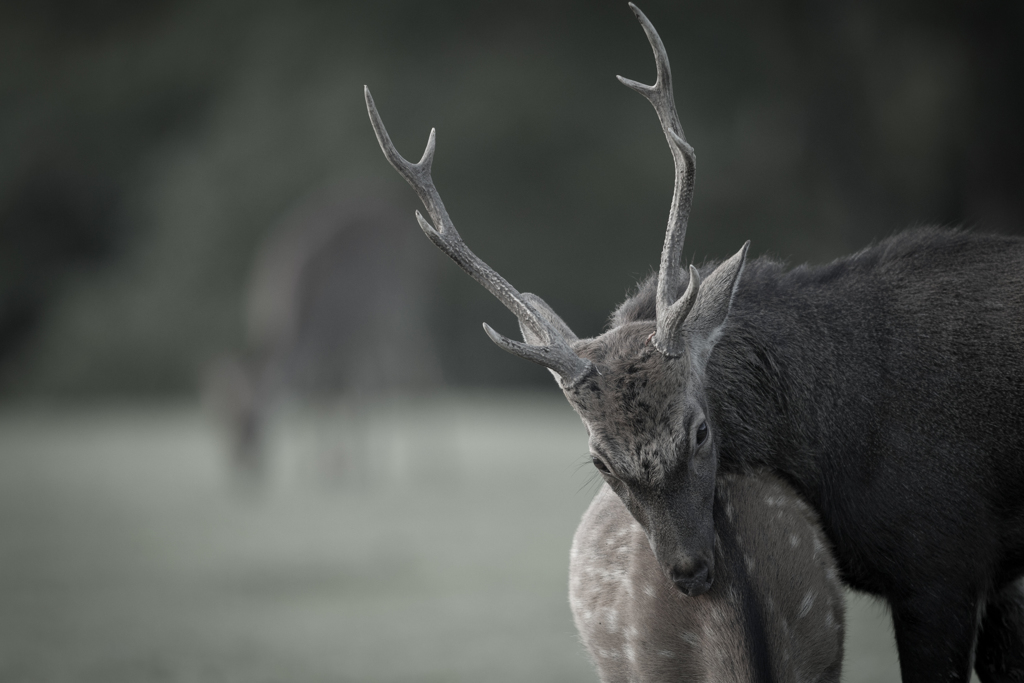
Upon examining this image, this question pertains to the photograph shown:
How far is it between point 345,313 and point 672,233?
7.13m

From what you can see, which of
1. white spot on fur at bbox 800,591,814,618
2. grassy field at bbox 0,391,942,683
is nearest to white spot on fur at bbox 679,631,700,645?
white spot on fur at bbox 800,591,814,618

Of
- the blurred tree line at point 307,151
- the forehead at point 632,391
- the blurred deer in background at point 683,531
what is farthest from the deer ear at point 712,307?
the blurred tree line at point 307,151

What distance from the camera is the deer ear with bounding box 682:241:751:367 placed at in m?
2.49

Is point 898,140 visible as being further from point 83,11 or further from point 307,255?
point 83,11

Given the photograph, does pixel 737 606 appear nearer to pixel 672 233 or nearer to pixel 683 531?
pixel 683 531

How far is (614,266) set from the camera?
1250cm

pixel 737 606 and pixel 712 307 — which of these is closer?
pixel 737 606

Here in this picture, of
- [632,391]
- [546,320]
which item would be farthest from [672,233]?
[632,391]

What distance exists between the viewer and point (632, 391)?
2.28 m

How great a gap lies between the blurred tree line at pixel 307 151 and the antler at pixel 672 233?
8346 millimetres

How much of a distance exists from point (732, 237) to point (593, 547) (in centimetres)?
841

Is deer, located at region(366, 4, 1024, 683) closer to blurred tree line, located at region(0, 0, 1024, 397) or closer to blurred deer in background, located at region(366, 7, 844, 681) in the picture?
blurred deer in background, located at region(366, 7, 844, 681)

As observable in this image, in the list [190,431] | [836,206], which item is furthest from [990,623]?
[190,431]

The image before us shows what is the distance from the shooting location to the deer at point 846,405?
229cm
